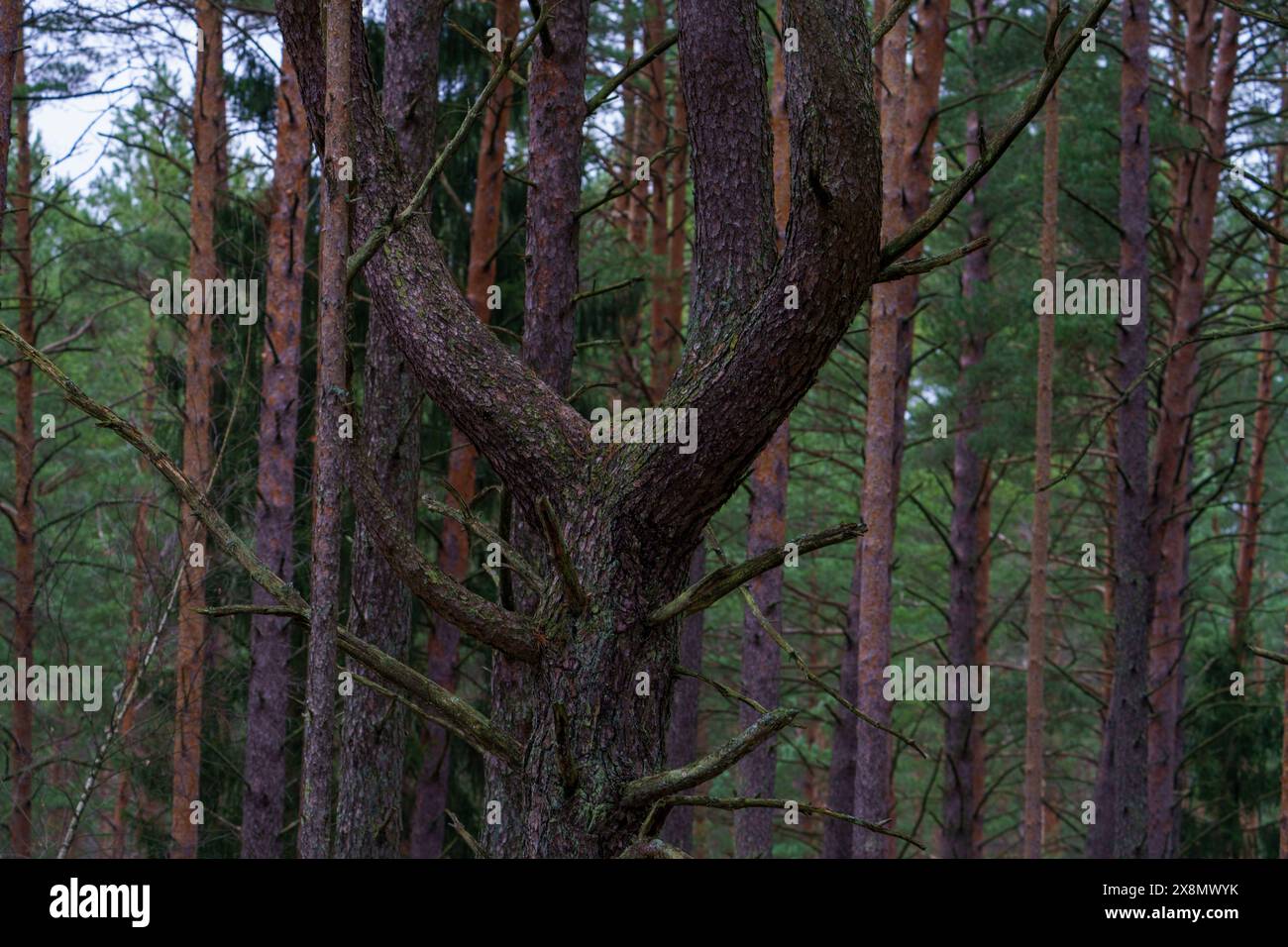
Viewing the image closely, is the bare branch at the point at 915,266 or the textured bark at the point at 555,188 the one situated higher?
the textured bark at the point at 555,188

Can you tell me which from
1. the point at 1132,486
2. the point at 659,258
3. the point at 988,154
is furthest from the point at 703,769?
the point at 659,258

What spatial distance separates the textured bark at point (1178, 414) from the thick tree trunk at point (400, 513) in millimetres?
8390

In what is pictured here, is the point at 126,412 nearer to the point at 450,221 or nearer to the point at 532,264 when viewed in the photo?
the point at 450,221

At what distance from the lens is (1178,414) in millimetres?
14070

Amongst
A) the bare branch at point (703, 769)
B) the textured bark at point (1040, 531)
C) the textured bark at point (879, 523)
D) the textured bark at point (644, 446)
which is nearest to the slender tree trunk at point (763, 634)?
the textured bark at point (879, 523)

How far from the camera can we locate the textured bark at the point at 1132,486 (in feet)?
39.2

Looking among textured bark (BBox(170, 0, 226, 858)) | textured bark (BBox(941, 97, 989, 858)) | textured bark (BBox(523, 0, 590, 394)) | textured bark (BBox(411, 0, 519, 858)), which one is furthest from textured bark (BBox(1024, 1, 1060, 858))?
textured bark (BBox(170, 0, 226, 858))

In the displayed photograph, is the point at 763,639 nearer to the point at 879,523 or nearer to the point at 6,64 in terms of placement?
the point at 879,523

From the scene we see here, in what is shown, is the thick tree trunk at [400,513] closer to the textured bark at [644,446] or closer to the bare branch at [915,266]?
the textured bark at [644,446]

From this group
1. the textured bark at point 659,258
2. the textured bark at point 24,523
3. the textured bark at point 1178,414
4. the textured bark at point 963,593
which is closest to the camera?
the textured bark at point 24,523

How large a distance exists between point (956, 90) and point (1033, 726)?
29.8ft

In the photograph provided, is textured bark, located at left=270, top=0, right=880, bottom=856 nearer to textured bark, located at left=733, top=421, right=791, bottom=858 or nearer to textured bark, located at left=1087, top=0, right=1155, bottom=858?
textured bark, located at left=733, top=421, right=791, bottom=858
